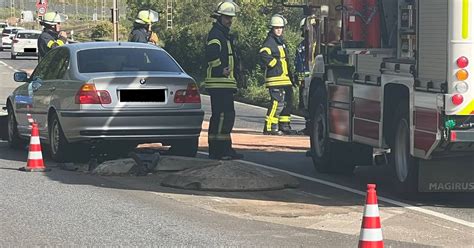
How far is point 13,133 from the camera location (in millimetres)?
15508

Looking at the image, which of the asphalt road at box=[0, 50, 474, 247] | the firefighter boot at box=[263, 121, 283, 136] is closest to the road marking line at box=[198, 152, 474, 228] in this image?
the asphalt road at box=[0, 50, 474, 247]

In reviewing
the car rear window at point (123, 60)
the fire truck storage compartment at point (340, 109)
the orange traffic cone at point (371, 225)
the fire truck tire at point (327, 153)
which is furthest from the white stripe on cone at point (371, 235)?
the car rear window at point (123, 60)

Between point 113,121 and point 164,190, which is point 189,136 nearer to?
point 113,121

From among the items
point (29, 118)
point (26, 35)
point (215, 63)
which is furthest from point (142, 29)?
point (26, 35)

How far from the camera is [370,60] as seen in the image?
11695 millimetres

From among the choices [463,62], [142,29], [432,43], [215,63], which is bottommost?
[215,63]

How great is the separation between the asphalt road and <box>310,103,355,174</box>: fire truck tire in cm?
25

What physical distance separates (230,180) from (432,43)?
9.11 ft

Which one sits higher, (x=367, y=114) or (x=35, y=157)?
(x=367, y=114)

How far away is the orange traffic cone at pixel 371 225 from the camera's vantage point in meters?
6.90

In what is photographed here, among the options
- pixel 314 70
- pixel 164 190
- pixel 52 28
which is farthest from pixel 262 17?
pixel 164 190

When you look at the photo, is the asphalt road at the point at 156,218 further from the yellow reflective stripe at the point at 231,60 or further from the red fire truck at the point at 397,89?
the yellow reflective stripe at the point at 231,60

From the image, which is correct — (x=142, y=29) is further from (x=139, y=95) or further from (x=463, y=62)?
(x=463, y=62)

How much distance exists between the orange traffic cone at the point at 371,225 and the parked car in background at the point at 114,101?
6.47m
